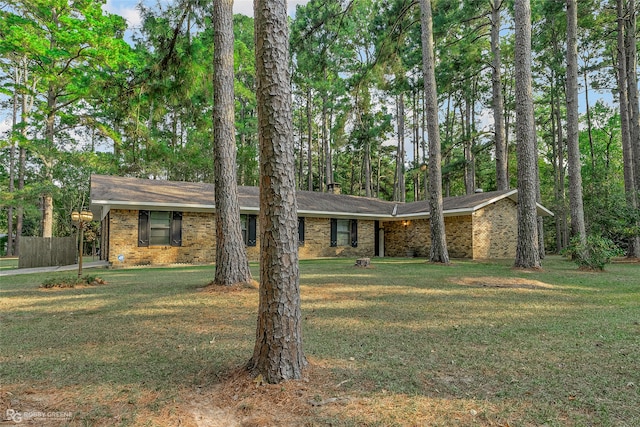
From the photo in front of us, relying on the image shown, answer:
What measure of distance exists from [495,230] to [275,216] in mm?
15512

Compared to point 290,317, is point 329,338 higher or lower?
lower

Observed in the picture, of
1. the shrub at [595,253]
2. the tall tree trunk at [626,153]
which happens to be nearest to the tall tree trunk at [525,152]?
the shrub at [595,253]

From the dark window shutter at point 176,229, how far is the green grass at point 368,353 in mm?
6935

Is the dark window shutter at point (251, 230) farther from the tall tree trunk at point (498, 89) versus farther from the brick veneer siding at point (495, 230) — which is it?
the tall tree trunk at point (498, 89)

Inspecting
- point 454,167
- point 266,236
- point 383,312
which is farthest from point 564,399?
point 454,167

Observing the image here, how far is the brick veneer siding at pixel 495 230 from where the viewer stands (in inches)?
595

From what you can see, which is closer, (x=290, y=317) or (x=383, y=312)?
(x=290, y=317)

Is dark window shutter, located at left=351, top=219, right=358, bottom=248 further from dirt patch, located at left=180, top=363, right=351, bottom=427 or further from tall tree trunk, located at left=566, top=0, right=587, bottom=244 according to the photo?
dirt patch, located at left=180, top=363, right=351, bottom=427

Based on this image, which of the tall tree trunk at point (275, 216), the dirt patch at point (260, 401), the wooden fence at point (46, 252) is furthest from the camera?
the wooden fence at point (46, 252)

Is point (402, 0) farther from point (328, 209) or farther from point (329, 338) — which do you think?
point (329, 338)

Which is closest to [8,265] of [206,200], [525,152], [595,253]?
[206,200]

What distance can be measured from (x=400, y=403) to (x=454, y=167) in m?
19.3

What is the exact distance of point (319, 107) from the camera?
28.6 meters

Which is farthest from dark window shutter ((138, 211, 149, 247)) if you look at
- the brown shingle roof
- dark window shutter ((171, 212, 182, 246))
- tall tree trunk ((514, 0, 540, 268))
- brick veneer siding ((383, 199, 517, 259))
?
tall tree trunk ((514, 0, 540, 268))
